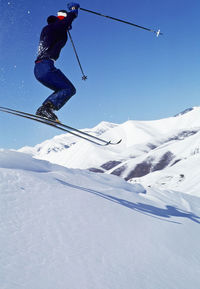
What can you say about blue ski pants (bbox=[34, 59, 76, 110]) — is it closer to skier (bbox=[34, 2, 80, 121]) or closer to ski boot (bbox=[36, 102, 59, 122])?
skier (bbox=[34, 2, 80, 121])

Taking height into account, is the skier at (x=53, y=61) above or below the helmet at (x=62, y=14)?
below

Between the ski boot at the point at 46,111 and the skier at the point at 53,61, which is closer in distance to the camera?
the skier at the point at 53,61

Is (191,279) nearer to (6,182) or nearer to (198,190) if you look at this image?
(6,182)

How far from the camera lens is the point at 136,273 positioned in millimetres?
2912

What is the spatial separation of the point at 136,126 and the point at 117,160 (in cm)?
5884

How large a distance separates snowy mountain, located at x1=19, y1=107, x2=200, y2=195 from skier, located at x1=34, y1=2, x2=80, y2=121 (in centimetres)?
1740

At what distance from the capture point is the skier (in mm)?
4984

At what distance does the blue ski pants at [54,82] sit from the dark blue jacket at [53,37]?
6.6 inches

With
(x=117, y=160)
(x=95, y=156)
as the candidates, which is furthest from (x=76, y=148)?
(x=117, y=160)

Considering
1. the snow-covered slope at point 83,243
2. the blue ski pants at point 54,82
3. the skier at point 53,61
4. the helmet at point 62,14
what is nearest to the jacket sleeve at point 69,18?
the skier at point 53,61

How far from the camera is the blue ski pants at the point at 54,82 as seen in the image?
16.6 feet

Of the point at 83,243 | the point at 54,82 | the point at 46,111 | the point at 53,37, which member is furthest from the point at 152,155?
the point at 83,243

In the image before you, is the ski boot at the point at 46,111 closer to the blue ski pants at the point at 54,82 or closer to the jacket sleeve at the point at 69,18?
the blue ski pants at the point at 54,82

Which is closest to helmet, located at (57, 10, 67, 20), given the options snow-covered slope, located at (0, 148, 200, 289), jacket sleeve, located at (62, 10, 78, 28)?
jacket sleeve, located at (62, 10, 78, 28)
